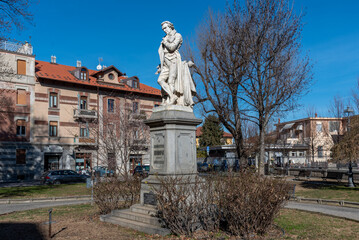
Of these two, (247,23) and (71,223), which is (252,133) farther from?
(71,223)

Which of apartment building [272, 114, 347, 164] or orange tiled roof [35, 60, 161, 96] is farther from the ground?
orange tiled roof [35, 60, 161, 96]

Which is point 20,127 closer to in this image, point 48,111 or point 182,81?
point 48,111

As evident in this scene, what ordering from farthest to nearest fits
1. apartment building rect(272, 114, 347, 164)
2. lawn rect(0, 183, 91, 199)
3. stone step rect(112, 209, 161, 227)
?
apartment building rect(272, 114, 347, 164) → lawn rect(0, 183, 91, 199) → stone step rect(112, 209, 161, 227)

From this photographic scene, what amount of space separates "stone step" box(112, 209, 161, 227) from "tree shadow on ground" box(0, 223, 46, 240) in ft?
6.88

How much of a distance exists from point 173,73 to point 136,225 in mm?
4485

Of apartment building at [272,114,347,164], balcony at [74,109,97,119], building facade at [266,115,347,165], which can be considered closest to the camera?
balcony at [74,109,97,119]

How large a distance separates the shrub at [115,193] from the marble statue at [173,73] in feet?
9.69

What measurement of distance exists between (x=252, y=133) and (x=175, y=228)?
38.0 metres

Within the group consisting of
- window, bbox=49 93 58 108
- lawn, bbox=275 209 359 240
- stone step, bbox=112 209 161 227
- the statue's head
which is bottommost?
lawn, bbox=275 209 359 240

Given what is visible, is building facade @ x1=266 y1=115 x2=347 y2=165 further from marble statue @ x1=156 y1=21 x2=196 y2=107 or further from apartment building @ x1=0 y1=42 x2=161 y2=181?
marble statue @ x1=156 y1=21 x2=196 y2=107

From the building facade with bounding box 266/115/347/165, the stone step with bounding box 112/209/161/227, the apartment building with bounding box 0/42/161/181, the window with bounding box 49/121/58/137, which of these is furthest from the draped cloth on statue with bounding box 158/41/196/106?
the building facade with bounding box 266/115/347/165

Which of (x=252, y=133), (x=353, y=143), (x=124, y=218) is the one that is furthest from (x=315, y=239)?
(x=252, y=133)

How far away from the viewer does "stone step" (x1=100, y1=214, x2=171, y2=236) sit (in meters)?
7.62

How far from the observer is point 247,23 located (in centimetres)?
2092
